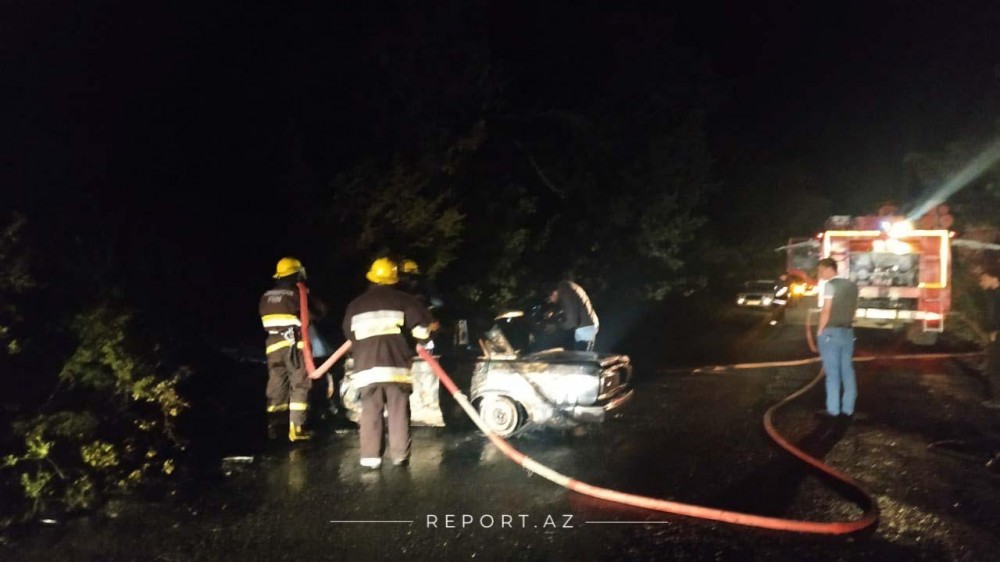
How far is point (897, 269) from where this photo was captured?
15.9 meters

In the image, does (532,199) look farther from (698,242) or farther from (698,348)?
(698,242)

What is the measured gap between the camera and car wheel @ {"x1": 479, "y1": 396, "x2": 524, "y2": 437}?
306 inches

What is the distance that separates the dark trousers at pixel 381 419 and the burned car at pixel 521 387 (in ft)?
2.96

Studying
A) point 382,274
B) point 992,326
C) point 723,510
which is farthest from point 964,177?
point 382,274

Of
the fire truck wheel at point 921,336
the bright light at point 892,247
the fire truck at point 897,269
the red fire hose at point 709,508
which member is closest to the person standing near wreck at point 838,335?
the red fire hose at point 709,508

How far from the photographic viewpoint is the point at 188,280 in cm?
934

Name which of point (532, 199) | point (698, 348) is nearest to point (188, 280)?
point (532, 199)

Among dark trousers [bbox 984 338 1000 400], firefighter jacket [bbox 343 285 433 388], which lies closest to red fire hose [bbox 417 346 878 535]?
firefighter jacket [bbox 343 285 433 388]

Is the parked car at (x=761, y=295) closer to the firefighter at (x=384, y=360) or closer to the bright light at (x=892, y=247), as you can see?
the bright light at (x=892, y=247)

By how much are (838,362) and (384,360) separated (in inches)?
179

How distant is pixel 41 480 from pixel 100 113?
452 centimetres

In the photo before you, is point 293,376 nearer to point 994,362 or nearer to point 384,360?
point 384,360

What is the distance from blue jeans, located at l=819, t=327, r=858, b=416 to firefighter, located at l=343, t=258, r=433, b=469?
4.12 metres

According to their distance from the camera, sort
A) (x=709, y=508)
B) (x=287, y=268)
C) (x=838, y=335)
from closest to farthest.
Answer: (x=709, y=508) → (x=287, y=268) → (x=838, y=335)
